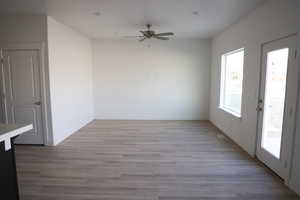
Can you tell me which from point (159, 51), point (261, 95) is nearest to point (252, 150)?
point (261, 95)

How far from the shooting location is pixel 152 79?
653 cm

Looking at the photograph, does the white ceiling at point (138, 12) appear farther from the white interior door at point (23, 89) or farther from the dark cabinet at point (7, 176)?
the dark cabinet at point (7, 176)

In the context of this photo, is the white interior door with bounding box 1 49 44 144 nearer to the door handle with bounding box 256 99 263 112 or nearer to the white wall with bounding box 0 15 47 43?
the white wall with bounding box 0 15 47 43

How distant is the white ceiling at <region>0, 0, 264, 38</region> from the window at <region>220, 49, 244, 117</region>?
32.7 inches

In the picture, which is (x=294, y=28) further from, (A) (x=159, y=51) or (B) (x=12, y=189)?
(A) (x=159, y=51)

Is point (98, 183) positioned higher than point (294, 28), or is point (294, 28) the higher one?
point (294, 28)

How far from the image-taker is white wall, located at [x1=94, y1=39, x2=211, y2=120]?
6.36 m

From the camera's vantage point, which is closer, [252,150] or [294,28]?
[294,28]

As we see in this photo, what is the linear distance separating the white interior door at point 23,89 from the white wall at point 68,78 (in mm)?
309

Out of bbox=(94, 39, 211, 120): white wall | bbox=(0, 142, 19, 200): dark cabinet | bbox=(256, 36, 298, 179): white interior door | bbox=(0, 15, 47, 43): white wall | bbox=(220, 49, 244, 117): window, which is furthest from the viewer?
bbox=(94, 39, 211, 120): white wall

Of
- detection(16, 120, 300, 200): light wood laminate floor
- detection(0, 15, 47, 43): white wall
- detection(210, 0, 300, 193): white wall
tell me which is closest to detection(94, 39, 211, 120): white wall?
detection(210, 0, 300, 193): white wall

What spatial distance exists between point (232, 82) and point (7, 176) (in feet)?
16.1

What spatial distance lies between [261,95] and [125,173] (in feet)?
8.84

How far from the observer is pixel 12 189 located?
1802 mm
